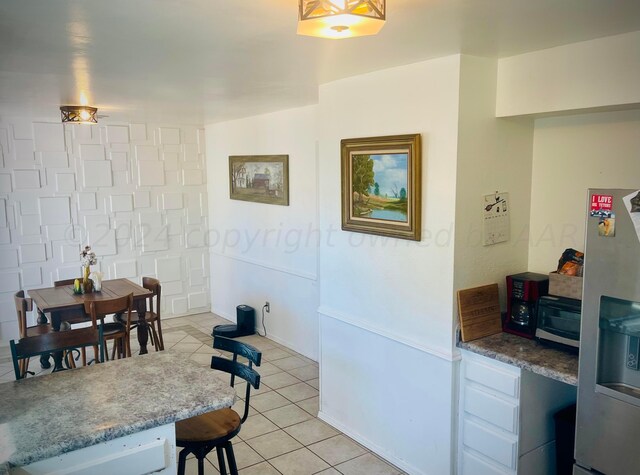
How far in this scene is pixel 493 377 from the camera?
8.61 ft

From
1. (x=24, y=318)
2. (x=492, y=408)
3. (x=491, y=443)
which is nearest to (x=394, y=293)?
(x=492, y=408)

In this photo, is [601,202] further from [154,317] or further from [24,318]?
[24,318]

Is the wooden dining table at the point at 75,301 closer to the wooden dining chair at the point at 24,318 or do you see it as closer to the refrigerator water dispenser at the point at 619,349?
the wooden dining chair at the point at 24,318

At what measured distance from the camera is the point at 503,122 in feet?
9.45

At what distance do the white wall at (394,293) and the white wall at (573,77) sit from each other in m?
0.37

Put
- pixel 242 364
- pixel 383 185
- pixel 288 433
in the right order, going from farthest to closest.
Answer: pixel 288 433, pixel 383 185, pixel 242 364

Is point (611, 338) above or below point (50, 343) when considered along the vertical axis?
above

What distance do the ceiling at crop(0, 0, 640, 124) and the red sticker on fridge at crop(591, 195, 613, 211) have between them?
0.71 metres

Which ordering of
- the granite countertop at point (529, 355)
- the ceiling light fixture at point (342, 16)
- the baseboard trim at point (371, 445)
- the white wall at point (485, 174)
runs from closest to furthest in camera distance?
the ceiling light fixture at point (342, 16)
the granite countertop at point (529, 355)
the white wall at point (485, 174)
the baseboard trim at point (371, 445)

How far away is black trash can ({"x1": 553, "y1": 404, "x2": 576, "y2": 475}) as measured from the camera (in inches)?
102

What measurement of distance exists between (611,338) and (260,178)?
13.2 ft

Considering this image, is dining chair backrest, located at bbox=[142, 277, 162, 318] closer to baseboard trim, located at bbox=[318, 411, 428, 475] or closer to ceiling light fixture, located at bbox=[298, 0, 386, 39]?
baseboard trim, located at bbox=[318, 411, 428, 475]

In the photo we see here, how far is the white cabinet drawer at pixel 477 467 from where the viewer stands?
263cm

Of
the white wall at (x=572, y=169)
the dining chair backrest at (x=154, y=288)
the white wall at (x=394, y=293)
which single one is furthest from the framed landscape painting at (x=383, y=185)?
the dining chair backrest at (x=154, y=288)
